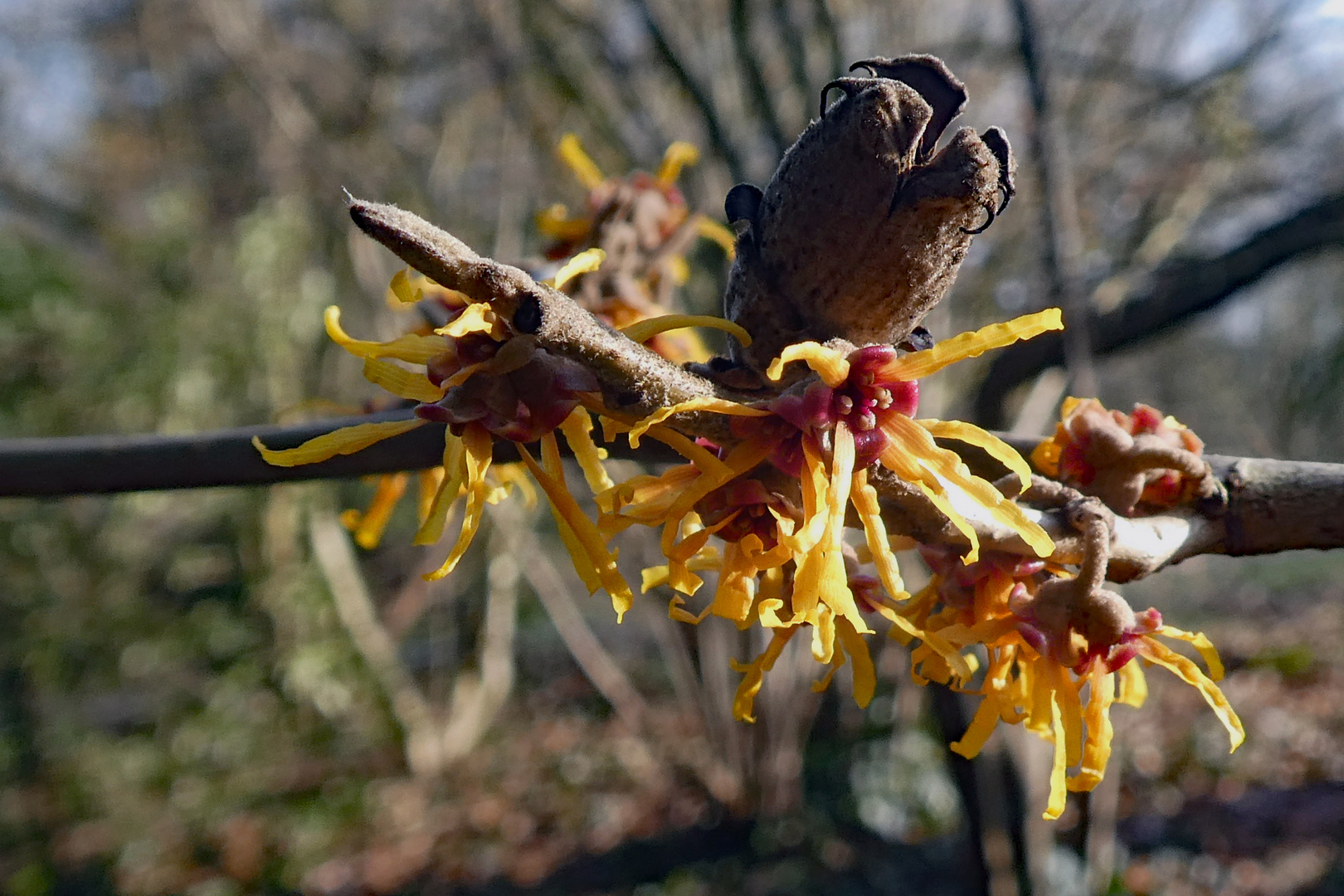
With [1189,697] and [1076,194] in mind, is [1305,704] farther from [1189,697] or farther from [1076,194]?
[1076,194]

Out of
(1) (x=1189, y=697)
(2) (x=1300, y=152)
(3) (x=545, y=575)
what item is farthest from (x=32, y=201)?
(1) (x=1189, y=697)

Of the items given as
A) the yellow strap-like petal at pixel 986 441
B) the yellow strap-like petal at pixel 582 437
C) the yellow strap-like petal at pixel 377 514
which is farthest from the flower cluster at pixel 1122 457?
the yellow strap-like petal at pixel 377 514

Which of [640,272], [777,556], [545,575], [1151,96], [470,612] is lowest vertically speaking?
[470,612]

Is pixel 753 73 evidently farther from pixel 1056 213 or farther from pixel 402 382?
pixel 402 382

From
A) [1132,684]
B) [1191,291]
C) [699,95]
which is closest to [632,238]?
[1132,684]

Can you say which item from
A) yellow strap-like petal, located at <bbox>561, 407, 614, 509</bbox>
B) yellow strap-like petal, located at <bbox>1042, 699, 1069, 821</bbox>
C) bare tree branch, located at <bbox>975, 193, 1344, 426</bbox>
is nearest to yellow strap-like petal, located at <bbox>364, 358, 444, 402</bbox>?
yellow strap-like petal, located at <bbox>561, 407, 614, 509</bbox>

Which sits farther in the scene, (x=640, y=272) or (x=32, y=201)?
(x=32, y=201)

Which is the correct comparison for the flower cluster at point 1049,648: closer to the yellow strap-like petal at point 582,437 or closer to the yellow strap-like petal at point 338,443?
the yellow strap-like petal at point 582,437
